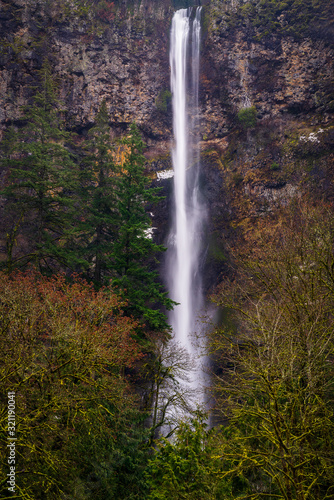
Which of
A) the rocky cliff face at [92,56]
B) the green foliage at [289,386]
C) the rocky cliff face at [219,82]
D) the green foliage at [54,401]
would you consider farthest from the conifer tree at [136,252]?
the rocky cliff face at [92,56]

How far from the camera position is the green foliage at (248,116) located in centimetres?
2898

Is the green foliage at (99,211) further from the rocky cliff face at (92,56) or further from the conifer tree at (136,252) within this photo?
the rocky cliff face at (92,56)

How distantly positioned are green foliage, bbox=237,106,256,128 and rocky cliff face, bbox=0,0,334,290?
0.11 metres

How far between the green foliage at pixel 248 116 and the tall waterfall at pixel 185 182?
522 cm

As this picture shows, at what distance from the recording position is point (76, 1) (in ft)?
111

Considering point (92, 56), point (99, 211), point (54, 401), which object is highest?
point (92, 56)

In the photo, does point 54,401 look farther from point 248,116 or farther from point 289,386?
point 248,116

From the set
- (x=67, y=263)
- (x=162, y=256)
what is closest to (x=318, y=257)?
(x=67, y=263)

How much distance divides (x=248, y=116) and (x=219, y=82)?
6.40 meters

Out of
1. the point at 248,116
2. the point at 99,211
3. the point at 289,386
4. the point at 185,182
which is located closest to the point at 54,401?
the point at 289,386

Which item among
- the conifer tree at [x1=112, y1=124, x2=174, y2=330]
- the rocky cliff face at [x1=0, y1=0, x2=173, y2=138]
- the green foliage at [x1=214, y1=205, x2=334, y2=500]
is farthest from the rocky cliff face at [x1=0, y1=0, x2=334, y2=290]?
A: the green foliage at [x1=214, y1=205, x2=334, y2=500]

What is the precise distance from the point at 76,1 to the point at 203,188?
2504cm

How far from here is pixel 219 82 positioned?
32469 mm

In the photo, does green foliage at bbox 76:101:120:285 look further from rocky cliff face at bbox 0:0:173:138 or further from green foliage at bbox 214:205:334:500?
rocky cliff face at bbox 0:0:173:138
